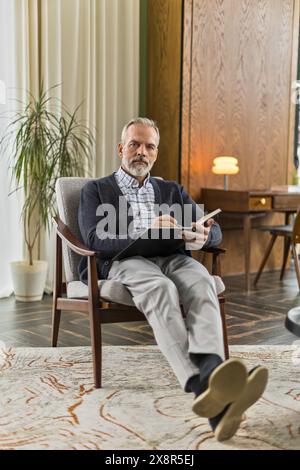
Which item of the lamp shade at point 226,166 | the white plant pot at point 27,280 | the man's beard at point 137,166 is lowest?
the white plant pot at point 27,280

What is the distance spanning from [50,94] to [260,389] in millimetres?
3215

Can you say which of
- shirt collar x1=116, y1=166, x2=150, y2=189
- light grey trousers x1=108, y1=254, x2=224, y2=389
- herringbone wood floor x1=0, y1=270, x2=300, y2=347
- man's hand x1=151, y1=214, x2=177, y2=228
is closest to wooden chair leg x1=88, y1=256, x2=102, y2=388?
light grey trousers x1=108, y1=254, x2=224, y2=389

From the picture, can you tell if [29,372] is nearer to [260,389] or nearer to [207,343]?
[207,343]

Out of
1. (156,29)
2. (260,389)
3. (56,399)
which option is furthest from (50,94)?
(260,389)

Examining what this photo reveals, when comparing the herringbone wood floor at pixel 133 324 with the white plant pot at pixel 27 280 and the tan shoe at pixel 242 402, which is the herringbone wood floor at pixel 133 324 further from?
the tan shoe at pixel 242 402

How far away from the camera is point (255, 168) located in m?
5.65

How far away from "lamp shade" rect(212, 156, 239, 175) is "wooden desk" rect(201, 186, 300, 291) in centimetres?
15

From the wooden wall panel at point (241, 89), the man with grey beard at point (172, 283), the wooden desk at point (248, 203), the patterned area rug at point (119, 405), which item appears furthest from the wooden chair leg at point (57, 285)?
the wooden wall panel at point (241, 89)

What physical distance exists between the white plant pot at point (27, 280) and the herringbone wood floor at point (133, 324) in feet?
0.25

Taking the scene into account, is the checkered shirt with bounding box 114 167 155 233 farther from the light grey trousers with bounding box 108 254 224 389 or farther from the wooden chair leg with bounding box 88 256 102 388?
the wooden chair leg with bounding box 88 256 102 388

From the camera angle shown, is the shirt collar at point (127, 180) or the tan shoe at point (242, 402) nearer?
the tan shoe at point (242, 402)

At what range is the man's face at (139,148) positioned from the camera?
3.03 meters

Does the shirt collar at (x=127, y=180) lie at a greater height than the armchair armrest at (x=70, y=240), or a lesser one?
greater

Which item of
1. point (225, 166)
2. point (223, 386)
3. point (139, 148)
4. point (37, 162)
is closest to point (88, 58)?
point (37, 162)
